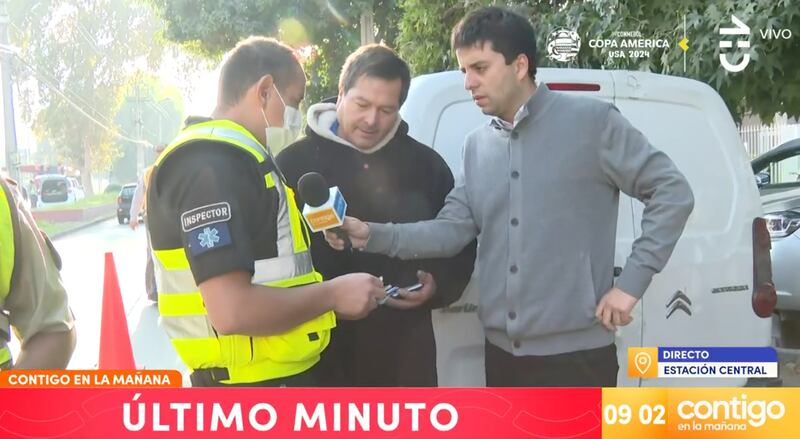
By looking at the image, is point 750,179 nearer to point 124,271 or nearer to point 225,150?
point 225,150

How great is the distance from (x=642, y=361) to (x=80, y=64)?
1.63 metres

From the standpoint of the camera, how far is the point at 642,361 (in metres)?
2.12

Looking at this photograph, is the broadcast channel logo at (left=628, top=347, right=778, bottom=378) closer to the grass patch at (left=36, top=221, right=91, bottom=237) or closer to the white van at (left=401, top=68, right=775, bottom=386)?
Answer: the white van at (left=401, top=68, right=775, bottom=386)

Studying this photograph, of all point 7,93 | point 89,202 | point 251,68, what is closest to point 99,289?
point 89,202

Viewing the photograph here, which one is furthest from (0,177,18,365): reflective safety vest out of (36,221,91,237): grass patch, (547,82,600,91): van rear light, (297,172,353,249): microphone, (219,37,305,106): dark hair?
(547,82,600,91): van rear light

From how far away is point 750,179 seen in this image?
7.47 feet

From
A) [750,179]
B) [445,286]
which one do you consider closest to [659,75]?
[750,179]

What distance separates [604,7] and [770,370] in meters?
1.01

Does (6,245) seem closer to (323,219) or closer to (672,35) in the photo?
(323,219)

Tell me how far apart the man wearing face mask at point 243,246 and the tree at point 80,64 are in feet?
1.68

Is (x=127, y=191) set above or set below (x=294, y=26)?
below

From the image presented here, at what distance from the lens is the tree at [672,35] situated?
2119 millimetres

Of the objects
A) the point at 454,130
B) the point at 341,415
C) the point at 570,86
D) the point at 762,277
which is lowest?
the point at 341,415

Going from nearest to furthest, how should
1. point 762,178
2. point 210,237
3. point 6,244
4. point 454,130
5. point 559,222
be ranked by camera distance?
point 210,237 → point 6,244 → point 559,222 → point 454,130 → point 762,178
